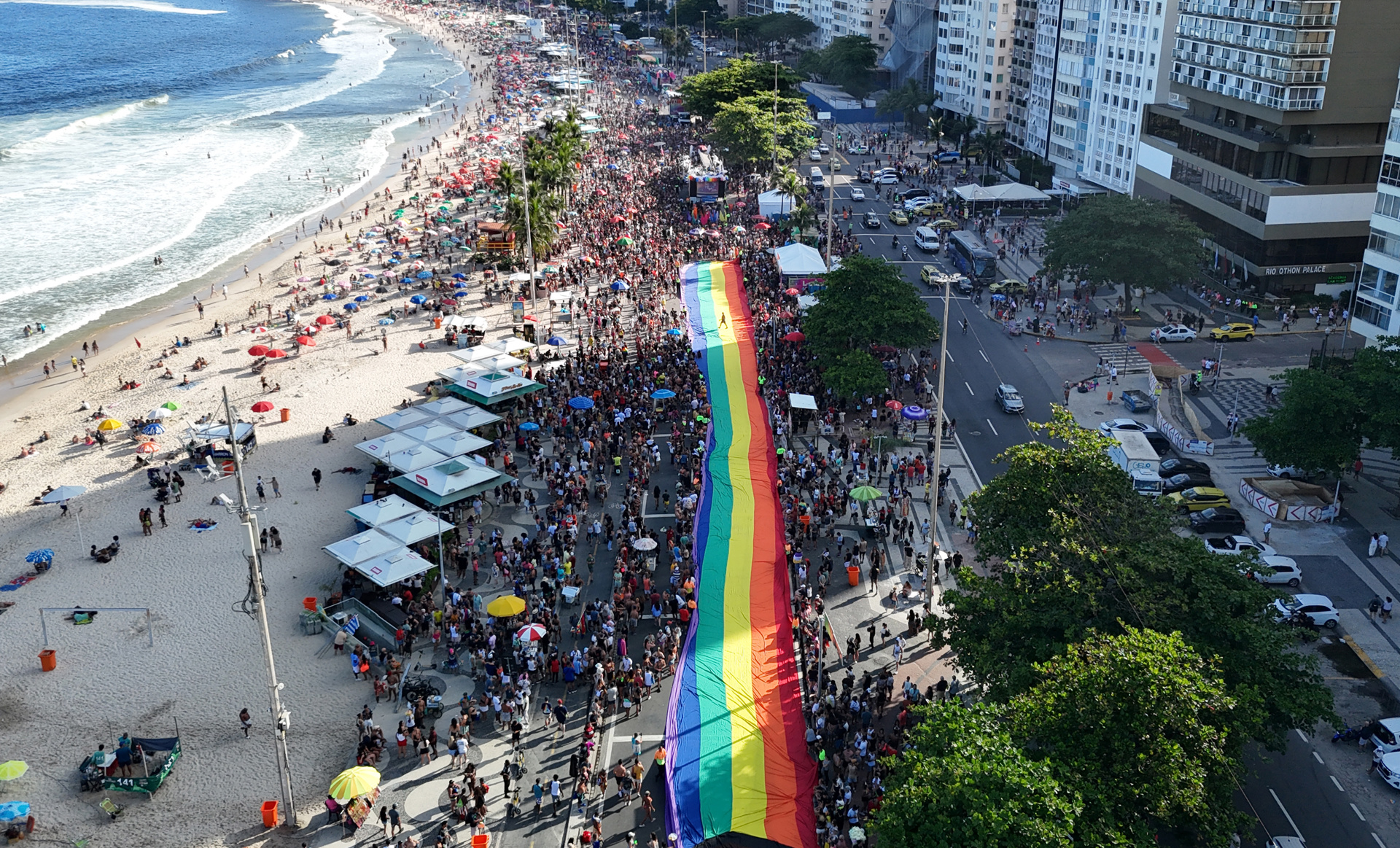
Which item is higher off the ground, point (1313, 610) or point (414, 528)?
point (414, 528)

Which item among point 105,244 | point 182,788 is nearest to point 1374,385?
point 182,788

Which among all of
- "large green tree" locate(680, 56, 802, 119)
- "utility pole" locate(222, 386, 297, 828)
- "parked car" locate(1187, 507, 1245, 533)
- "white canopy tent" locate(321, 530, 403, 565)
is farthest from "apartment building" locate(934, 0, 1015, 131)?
"utility pole" locate(222, 386, 297, 828)

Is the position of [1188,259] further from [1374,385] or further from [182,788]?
[182,788]

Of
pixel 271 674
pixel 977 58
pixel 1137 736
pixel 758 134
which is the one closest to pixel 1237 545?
pixel 1137 736

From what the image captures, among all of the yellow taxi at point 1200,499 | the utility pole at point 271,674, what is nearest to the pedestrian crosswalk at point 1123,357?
the yellow taxi at point 1200,499

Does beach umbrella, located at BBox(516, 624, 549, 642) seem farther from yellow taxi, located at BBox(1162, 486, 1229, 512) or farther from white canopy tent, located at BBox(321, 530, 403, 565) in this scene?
yellow taxi, located at BBox(1162, 486, 1229, 512)

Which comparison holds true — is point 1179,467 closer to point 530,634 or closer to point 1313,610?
point 1313,610

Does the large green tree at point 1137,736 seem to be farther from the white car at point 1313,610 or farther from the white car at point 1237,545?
the white car at point 1237,545
